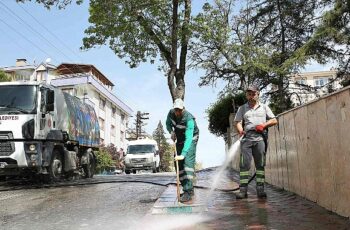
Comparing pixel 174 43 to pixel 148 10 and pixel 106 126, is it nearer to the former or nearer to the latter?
pixel 148 10

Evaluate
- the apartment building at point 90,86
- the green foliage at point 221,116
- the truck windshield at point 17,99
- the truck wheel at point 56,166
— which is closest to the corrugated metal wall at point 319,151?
the truck windshield at point 17,99

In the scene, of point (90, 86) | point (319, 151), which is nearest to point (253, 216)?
point (319, 151)

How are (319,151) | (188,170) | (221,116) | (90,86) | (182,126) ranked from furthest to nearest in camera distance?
(90,86) < (221,116) < (182,126) < (188,170) < (319,151)

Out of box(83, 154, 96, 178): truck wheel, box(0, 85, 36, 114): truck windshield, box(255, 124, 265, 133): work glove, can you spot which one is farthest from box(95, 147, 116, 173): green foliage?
box(255, 124, 265, 133): work glove

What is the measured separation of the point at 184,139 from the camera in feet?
26.5

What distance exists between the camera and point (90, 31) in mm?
20938

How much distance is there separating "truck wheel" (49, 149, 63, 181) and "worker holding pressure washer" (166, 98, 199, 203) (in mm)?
6946

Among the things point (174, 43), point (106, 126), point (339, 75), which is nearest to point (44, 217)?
point (174, 43)

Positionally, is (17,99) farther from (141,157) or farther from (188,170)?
(141,157)

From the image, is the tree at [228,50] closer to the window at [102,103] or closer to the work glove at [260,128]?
the work glove at [260,128]

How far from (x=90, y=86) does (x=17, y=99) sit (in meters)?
37.3

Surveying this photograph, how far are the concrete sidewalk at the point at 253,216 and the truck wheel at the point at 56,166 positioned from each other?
6.83 m

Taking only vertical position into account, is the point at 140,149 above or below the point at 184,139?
above

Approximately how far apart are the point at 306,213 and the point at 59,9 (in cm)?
1576
